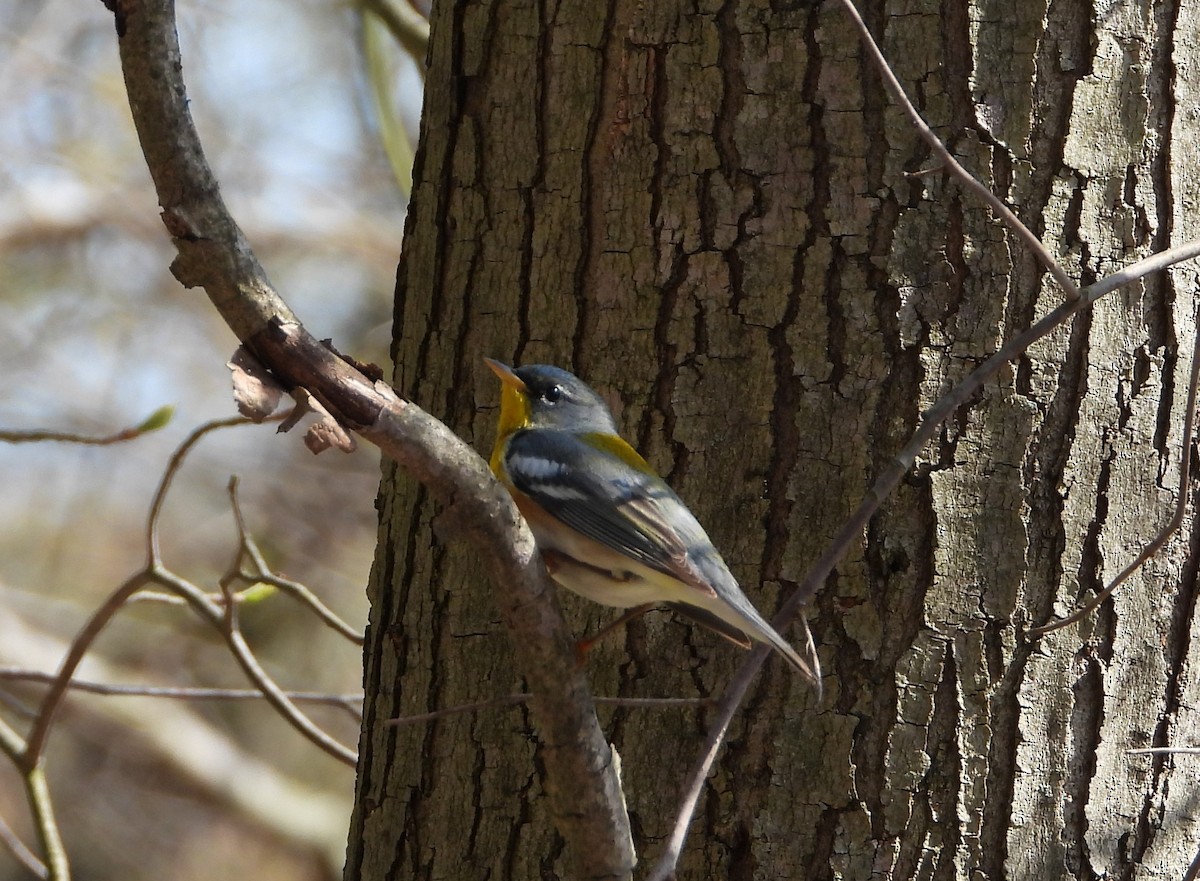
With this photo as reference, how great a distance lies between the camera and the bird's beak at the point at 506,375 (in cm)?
255

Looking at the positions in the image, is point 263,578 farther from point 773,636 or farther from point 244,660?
point 773,636

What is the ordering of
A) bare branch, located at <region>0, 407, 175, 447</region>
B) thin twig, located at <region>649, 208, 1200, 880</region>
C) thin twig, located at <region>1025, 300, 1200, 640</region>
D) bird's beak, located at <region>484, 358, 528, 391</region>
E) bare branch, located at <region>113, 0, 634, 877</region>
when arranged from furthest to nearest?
bare branch, located at <region>0, 407, 175, 447</region> < bird's beak, located at <region>484, 358, 528, 391</region> < thin twig, located at <region>1025, 300, 1200, 640</region> < thin twig, located at <region>649, 208, 1200, 880</region> < bare branch, located at <region>113, 0, 634, 877</region>

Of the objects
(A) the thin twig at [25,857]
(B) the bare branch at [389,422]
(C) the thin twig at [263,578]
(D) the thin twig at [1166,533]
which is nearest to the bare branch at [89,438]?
(C) the thin twig at [263,578]

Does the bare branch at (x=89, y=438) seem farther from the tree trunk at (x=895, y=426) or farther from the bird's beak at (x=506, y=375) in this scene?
the tree trunk at (x=895, y=426)

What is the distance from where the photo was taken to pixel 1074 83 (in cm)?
235

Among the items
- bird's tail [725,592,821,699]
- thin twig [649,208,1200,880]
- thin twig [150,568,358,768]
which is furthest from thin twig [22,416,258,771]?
thin twig [649,208,1200,880]

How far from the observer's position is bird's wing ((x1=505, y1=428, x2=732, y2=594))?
2223 millimetres

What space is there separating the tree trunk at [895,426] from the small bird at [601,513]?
81 millimetres

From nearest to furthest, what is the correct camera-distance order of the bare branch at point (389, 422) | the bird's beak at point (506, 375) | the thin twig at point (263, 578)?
1. the bare branch at point (389, 422)
2. the bird's beak at point (506, 375)
3. the thin twig at point (263, 578)

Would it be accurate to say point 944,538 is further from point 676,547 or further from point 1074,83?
point 1074,83

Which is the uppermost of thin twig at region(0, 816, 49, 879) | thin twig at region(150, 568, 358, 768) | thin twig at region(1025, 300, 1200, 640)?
thin twig at region(1025, 300, 1200, 640)

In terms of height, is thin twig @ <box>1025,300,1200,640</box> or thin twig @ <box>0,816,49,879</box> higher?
thin twig @ <box>1025,300,1200,640</box>

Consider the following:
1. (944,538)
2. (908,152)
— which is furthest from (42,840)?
(908,152)

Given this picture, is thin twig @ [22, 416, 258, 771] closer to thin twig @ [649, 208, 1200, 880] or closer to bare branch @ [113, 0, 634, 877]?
bare branch @ [113, 0, 634, 877]
